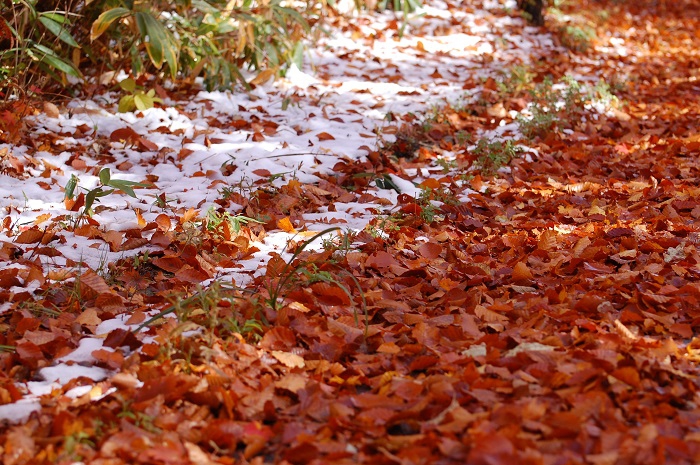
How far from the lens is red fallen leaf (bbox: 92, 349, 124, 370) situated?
6.23 feet

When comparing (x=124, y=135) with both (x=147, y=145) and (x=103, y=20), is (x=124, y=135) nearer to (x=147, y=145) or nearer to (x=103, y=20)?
(x=147, y=145)

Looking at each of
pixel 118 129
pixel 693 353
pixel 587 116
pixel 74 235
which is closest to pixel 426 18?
pixel 587 116

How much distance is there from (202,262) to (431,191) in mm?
1290

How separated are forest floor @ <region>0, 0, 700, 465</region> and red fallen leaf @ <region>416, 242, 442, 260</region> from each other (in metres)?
0.04

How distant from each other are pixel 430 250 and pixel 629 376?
105 centimetres

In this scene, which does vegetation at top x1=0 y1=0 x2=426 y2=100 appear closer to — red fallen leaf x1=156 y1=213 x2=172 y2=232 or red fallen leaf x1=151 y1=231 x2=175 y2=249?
red fallen leaf x1=156 y1=213 x2=172 y2=232

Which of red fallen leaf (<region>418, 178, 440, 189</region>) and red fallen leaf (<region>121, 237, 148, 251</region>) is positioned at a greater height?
red fallen leaf (<region>418, 178, 440, 189</region>)

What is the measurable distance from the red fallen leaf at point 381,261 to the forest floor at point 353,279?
0.04m

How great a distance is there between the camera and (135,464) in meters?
1.51

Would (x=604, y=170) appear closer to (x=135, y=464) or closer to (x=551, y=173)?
(x=551, y=173)

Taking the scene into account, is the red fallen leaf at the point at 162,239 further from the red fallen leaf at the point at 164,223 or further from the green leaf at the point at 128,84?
the green leaf at the point at 128,84

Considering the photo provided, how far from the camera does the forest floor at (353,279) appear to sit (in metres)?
1.63

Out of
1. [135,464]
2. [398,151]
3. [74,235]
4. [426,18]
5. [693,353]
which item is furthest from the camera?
[426,18]

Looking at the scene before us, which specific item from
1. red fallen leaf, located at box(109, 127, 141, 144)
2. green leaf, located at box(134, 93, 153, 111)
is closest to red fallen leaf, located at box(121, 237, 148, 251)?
red fallen leaf, located at box(109, 127, 141, 144)
